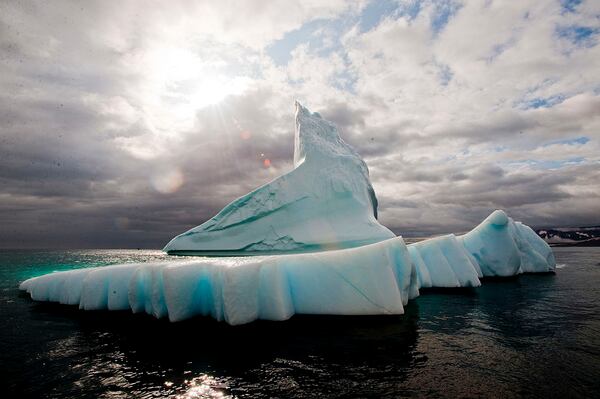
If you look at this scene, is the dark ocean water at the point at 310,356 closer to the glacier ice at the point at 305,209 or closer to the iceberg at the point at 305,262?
the iceberg at the point at 305,262

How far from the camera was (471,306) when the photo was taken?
868 cm

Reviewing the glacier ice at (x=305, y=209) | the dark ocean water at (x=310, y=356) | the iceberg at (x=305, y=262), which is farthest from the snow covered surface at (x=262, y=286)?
the glacier ice at (x=305, y=209)

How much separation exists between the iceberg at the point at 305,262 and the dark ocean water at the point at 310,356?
1.66ft

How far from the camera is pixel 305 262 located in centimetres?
704

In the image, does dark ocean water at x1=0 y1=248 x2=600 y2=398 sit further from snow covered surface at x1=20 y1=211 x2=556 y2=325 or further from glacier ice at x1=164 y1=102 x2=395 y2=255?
glacier ice at x1=164 y1=102 x2=395 y2=255

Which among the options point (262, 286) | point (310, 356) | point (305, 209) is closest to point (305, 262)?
point (262, 286)

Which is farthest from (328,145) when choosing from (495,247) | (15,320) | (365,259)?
(15,320)

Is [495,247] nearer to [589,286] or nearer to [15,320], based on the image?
[589,286]

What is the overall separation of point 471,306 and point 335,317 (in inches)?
173

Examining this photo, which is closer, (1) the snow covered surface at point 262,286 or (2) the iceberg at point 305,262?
(1) the snow covered surface at point 262,286

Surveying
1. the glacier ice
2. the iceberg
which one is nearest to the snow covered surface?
the iceberg

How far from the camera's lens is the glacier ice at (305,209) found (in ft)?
67.7

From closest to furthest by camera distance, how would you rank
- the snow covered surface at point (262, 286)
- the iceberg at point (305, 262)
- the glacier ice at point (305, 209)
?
1. the snow covered surface at point (262, 286)
2. the iceberg at point (305, 262)
3. the glacier ice at point (305, 209)

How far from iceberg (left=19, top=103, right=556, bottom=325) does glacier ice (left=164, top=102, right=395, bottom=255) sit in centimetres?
7
